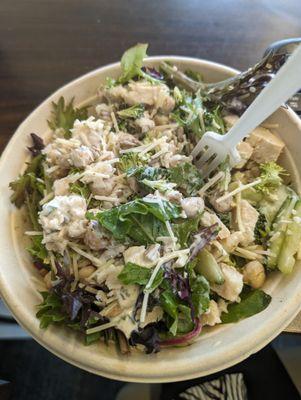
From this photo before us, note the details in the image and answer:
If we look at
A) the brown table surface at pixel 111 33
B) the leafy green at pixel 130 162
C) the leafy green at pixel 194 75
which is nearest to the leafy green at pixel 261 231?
the leafy green at pixel 130 162

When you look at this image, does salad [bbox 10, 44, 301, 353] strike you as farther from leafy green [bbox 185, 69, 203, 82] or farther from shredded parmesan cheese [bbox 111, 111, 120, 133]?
leafy green [bbox 185, 69, 203, 82]

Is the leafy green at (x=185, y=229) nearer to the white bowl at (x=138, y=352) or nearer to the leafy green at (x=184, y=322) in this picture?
the leafy green at (x=184, y=322)

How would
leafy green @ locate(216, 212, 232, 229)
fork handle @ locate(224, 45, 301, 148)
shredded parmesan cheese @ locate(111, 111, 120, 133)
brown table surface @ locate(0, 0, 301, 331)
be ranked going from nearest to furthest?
fork handle @ locate(224, 45, 301, 148), leafy green @ locate(216, 212, 232, 229), shredded parmesan cheese @ locate(111, 111, 120, 133), brown table surface @ locate(0, 0, 301, 331)

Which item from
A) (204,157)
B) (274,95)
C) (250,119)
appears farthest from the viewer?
(204,157)

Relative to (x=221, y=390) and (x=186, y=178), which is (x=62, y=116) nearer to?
(x=186, y=178)

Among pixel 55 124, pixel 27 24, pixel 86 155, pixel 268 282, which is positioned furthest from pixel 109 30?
pixel 268 282

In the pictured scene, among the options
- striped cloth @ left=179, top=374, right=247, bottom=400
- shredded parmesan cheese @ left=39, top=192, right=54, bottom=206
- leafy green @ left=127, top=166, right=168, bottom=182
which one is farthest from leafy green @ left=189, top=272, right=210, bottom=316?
striped cloth @ left=179, top=374, right=247, bottom=400

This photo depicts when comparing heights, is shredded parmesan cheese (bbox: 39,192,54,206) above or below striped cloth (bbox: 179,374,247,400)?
above

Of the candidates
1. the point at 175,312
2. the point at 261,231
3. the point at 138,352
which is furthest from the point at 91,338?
the point at 261,231
